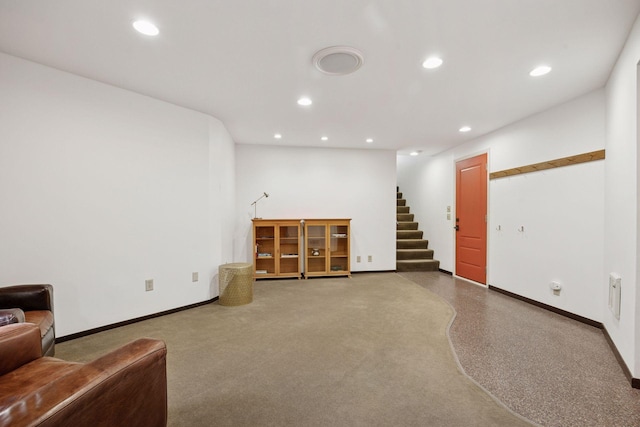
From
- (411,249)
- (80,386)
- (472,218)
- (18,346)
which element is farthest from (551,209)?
(18,346)

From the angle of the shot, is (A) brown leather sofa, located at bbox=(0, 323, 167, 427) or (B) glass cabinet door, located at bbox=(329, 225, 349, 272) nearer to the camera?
(A) brown leather sofa, located at bbox=(0, 323, 167, 427)

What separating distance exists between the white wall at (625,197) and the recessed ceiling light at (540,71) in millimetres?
486

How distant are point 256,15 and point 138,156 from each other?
7.23ft

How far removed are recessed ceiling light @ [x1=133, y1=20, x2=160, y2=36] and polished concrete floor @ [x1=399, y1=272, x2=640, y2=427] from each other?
11.4 feet

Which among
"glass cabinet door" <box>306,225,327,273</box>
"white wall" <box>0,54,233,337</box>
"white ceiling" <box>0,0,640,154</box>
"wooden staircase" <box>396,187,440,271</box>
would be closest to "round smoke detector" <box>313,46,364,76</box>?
"white ceiling" <box>0,0,640,154</box>

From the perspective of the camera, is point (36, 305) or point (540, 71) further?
point (540, 71)

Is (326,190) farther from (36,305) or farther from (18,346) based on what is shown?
(18,346)

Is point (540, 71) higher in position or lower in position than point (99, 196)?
higher

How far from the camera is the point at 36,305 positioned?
7.04ft

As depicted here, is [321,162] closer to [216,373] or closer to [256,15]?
[256,15]

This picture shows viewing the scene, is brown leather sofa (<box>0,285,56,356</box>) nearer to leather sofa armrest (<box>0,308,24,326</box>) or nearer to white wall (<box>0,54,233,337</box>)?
leather sofa armrest (<box>0,308,24,326</box>)

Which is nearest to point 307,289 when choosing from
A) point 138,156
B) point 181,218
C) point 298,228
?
point 298,228

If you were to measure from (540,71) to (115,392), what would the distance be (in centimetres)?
385

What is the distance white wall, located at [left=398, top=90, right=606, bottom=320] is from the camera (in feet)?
9.95
